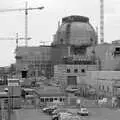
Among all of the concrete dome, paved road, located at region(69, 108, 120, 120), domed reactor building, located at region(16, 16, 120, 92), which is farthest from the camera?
the concrete dome

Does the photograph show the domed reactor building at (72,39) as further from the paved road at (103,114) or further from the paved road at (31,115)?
the paved road at (31,115)

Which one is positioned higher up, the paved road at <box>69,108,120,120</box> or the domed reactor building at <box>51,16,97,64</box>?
the domed reactor building at <box>51,16,97,64</box>

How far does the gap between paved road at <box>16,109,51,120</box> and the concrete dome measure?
118 feet

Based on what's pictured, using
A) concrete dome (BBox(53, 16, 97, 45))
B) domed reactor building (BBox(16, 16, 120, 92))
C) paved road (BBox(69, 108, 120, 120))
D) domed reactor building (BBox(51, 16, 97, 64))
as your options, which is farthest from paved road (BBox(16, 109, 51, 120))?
concrete dome (BBox(53, 16, 97, 45))

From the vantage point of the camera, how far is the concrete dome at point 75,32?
5081 centimetres

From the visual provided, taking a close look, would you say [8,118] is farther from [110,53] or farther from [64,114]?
[110,53]

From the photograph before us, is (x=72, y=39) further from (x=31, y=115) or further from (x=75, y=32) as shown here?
(x=31, y=115)

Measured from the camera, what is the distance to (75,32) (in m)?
50.9

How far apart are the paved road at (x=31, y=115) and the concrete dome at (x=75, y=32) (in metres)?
35.9

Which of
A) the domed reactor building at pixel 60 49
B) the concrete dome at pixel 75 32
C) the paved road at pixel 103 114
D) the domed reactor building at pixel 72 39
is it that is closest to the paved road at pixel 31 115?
the paved road at pixel 103 114

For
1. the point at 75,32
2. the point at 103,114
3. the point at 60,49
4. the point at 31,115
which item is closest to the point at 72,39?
the point at 75,32

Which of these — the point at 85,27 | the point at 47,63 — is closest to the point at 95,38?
the point at 85,27

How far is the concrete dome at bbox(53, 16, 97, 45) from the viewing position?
50.8 meters

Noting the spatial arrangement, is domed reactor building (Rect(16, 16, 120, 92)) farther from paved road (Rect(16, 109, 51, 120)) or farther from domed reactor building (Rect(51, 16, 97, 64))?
paved road (Rect(16, 109, 51, 120))
